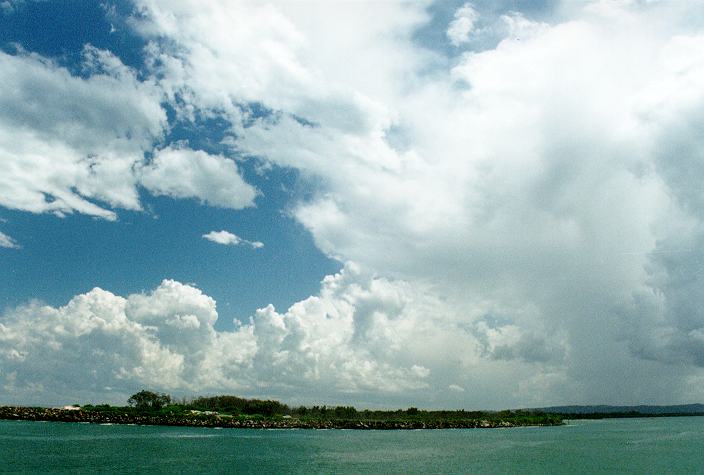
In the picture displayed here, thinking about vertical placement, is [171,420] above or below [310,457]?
below

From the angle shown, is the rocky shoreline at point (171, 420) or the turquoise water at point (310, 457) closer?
the turquoise water at point (310, 457)

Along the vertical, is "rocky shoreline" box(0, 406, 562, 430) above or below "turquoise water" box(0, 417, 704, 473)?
below

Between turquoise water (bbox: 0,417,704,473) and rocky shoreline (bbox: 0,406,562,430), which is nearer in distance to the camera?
turquoise water (bbox: 0,417,704,473)

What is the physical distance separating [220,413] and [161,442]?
92.8m

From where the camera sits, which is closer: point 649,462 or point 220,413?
point 649,462

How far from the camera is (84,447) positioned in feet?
249

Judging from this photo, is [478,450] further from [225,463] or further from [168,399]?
[168,399]

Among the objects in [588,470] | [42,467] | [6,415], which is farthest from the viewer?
[6,415]

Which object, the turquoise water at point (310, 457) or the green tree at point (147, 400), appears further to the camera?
the green tree at point (147, 400)

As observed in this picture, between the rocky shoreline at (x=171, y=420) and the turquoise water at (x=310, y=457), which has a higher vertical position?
the turquoise water at (x=310, y=457)

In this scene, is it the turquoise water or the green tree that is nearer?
the turquoise water

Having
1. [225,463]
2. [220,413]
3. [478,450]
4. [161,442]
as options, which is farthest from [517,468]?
[220,413]

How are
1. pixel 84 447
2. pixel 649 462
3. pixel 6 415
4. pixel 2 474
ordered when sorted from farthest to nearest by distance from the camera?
pixel 6 415 < pixel 84 447 < pixel 649 462 < pixel 2 474

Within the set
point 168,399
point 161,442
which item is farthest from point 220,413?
point 161,442
